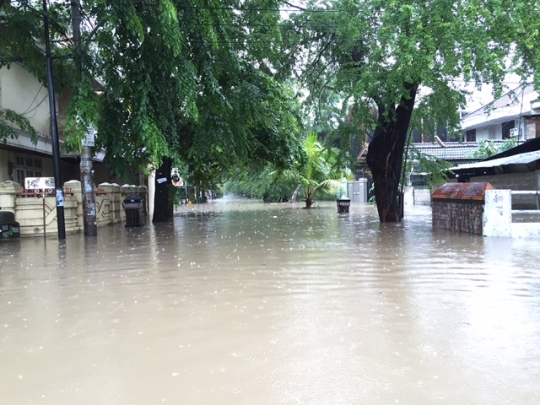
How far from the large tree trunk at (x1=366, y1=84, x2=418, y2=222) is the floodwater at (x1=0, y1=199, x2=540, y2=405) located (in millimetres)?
8054

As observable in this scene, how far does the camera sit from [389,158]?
17125 mm

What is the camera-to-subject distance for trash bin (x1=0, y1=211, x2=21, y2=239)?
13359 mm

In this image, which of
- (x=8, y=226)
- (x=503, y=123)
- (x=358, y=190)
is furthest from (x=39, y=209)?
(x=503, y=123)

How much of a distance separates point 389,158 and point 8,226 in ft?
41.1

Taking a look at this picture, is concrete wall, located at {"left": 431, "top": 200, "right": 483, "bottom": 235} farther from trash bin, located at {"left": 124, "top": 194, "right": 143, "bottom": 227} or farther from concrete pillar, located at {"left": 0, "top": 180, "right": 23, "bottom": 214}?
concrete pillar, located at {"left": 0, "top": 180, "right": 23, "bottom": 214}

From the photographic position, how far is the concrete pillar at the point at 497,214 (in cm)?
1139

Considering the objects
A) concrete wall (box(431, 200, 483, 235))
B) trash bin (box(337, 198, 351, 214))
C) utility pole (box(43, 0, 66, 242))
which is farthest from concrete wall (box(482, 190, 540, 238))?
trash bin (box(337, 198, 351, 214))

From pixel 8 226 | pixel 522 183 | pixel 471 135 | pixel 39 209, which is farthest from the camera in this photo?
pixel 471 135

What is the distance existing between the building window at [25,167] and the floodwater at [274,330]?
12.5m

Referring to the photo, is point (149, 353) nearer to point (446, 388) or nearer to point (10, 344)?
point (10, 344)

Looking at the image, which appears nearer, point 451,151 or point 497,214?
point 497,214

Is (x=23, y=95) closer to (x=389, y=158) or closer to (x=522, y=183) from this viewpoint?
(x=389, y=158)

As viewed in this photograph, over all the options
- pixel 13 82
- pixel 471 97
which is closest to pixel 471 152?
pixel 471 97

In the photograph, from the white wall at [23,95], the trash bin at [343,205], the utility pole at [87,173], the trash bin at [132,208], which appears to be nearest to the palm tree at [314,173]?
the trash bin at [343,205]
